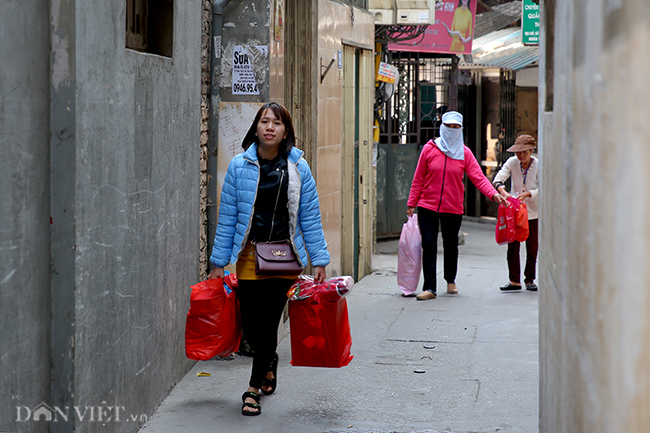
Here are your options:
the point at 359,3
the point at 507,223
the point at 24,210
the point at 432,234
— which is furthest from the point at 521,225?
the point at 24,210

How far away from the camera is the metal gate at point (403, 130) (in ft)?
45.0

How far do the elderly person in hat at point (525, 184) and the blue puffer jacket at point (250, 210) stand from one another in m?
4.14

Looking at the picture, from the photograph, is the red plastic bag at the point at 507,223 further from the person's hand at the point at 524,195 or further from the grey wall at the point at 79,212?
the grey wall at the point at 79,212

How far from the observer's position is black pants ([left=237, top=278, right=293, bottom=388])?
4887 millimetres

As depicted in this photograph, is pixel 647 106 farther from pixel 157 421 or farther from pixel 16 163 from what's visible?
pixel 157 421

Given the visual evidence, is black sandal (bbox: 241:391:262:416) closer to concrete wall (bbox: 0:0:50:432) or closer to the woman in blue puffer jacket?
the woman in blue puffer jacket

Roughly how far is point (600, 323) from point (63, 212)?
2.22 metres

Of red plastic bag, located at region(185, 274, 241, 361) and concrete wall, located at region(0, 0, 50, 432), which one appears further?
red plastic bag, located at region(185, 274, 241, 361)

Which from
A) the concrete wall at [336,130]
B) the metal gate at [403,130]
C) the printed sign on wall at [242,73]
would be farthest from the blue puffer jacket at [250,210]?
the metal gate at [403,130]

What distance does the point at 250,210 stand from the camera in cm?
477

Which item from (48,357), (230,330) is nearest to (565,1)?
(48,357)

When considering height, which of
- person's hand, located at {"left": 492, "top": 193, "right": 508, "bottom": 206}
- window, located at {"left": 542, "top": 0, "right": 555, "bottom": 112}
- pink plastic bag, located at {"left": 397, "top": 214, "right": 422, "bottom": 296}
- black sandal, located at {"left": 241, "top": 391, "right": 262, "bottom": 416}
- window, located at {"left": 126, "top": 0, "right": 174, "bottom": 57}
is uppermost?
window, located at {"left": 126, "top": 0, "right": 174, "bottom": 57}

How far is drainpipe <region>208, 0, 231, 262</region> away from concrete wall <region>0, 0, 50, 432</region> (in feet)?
8.02

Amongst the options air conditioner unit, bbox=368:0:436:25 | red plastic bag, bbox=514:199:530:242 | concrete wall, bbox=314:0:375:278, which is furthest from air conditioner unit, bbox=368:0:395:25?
red plastic bag, bbox=514:199:530:242
